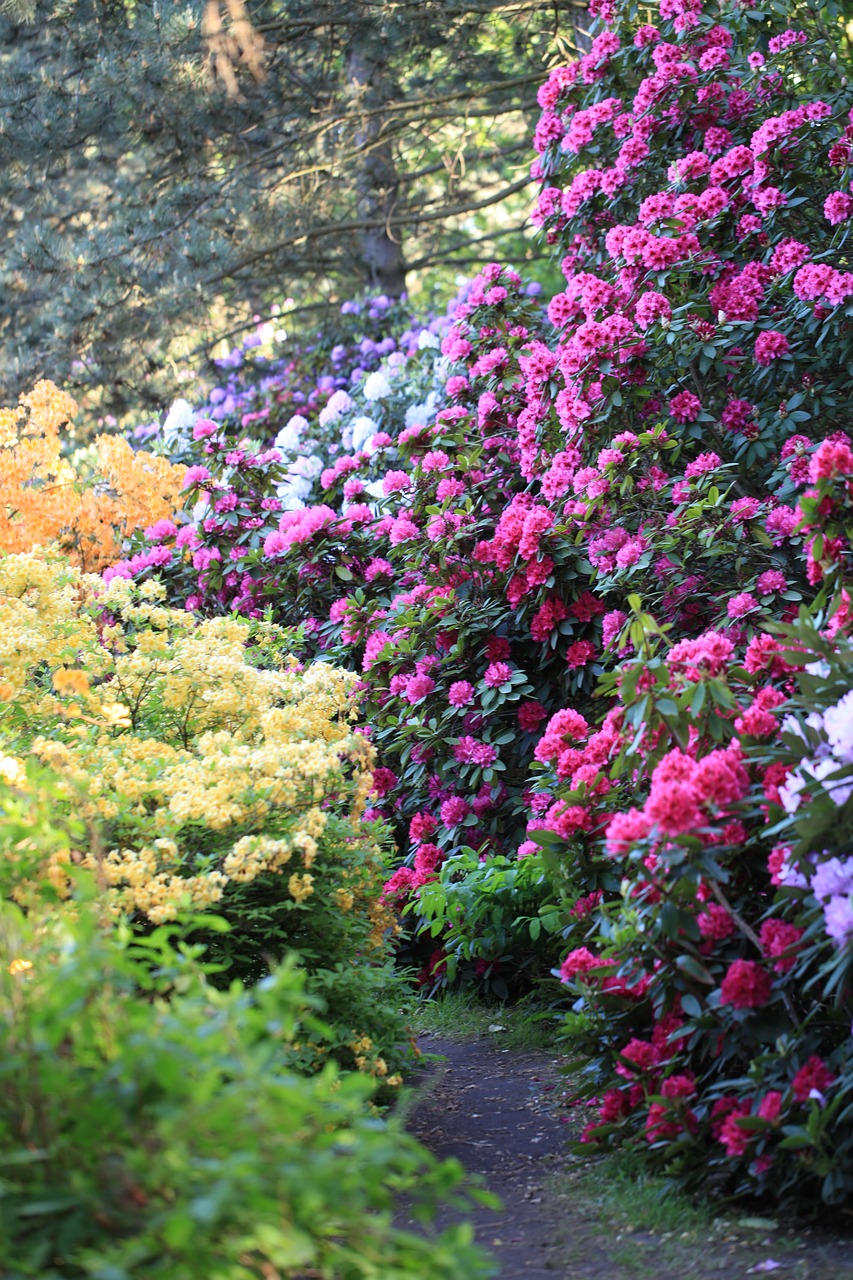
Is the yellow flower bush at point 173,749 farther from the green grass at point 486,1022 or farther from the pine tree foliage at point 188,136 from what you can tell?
the pine tree foliage at point 188,136

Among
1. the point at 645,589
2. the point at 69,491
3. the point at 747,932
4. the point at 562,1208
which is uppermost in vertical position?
the point at 69,491

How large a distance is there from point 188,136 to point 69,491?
3320 millimetres

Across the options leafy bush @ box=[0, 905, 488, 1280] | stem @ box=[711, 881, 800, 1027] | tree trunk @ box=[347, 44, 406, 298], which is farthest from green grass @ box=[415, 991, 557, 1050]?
tree trunk @ box=[347, 44, 406, 298]

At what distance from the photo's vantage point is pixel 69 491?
6.01 m

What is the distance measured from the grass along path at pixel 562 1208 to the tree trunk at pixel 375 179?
6403 mm

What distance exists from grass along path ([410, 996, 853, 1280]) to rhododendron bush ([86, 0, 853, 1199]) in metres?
0.11

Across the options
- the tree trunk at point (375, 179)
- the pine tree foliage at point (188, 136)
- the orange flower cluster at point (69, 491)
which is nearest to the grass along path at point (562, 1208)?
the orange flower cluster at point (69, 491)

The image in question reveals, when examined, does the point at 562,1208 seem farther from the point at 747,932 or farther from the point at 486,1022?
the point at 486,1022

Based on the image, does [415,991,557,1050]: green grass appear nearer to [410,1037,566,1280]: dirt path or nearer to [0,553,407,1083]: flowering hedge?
[410,1037,566,1280]: dirt path

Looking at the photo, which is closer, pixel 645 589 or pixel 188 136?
pixel 645 589

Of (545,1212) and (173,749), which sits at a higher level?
(173,749)

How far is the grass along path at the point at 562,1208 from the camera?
2.28 meters

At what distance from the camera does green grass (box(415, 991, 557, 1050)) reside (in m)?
3.81

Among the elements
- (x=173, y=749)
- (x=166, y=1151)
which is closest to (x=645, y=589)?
(x=173, y=749)
